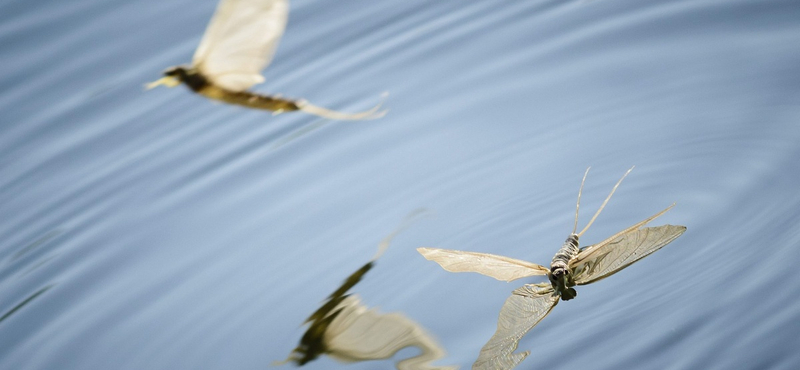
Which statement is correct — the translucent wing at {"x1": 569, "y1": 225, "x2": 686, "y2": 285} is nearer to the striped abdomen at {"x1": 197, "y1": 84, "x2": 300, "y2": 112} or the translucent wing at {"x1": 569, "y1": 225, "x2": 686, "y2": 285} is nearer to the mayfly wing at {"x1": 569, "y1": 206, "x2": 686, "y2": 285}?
the mayfly wing at {"x1": 569, "y1": 206, "x2": 686, "y2": 285}

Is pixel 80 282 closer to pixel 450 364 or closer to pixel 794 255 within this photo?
pixel 450 364

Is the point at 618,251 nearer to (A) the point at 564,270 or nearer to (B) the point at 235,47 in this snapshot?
(A) the point at 564,270

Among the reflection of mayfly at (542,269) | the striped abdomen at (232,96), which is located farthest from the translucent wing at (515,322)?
the striped abdomen at (232,96)

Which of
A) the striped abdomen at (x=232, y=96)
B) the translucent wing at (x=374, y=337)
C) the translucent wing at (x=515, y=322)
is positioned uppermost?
the striped abdomen at (x=232, y=96)

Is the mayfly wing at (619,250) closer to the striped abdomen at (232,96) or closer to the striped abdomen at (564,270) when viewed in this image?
the striped abdomen at (564,270)

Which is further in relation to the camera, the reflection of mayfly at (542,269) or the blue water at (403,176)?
the blue water at (403,176)

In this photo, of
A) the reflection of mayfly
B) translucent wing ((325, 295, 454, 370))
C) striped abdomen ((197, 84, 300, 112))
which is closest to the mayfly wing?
the reflection of mayfly

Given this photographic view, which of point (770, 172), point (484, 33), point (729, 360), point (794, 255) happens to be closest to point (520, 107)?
point (484, 33)
